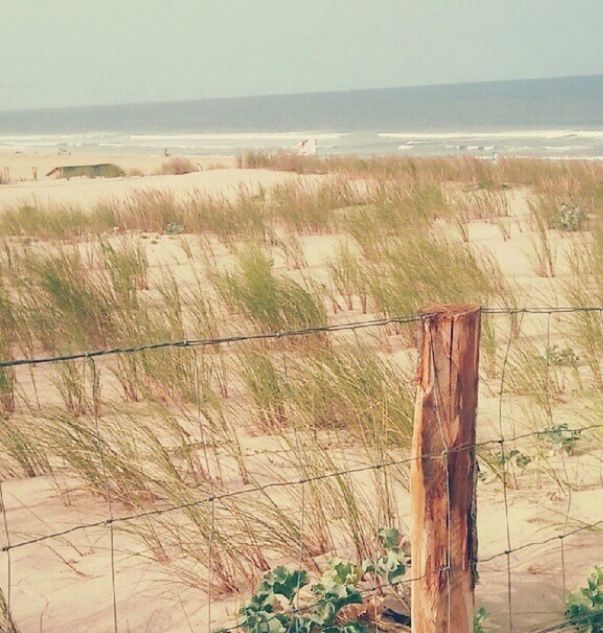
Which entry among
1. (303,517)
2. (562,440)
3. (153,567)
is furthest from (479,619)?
(562,440)

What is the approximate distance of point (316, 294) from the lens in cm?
586

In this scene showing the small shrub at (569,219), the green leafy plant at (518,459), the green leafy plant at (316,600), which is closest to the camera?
the green leafy plant at (316,600)

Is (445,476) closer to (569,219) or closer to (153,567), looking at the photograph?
(153,567)

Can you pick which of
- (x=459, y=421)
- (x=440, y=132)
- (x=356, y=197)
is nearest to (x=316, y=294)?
(x=459, y=421)

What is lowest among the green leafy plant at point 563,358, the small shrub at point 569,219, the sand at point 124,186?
the green leafy plant at point 563,358

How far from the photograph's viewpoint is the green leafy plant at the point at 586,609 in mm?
2521

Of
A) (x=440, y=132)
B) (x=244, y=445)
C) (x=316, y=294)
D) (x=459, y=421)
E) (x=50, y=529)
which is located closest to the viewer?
(x=459, y=421)

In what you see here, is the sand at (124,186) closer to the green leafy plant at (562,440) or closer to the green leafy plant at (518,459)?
the green leafy plant at (562,440)

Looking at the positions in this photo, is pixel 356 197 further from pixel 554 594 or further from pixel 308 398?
pixel 554 594

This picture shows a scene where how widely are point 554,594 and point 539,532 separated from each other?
383mm

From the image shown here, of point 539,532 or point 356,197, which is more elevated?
point 356,197

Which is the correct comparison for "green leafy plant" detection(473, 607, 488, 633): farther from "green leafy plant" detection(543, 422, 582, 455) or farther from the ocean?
the ocean

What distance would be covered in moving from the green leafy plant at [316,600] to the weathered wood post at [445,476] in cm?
27

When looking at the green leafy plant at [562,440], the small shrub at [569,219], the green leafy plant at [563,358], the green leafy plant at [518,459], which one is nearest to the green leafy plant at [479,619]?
the green leafy plant at [518,459]
